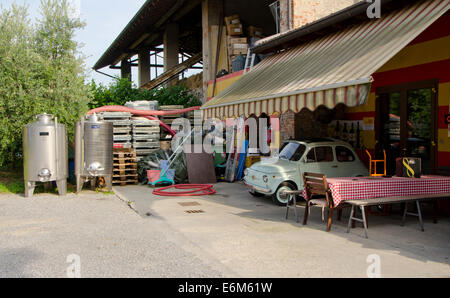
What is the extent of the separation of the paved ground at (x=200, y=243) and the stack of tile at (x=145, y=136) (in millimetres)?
4894

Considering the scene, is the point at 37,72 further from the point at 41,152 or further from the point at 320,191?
the point at 320,191

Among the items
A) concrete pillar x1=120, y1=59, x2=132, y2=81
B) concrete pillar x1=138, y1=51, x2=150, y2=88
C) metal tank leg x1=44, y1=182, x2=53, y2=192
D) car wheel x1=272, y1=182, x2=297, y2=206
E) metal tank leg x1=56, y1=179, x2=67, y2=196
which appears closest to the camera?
car wheel x1=272, y1=182, x2=297, y2=206

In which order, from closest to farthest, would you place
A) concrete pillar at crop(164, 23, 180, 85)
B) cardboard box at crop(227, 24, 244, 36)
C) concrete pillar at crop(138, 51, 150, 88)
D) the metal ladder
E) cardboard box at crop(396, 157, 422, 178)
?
1. cardboard box at crop(396, 157, 422, 178)
2. the metal ladder
3. cardboard box at crop(227, 24, 244, 36)
4. concrete pillar at crop(164, 23, 180, 85)
5. concrete pillar at crop(138, 51, 150, 88)

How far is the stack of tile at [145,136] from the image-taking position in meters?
14.2

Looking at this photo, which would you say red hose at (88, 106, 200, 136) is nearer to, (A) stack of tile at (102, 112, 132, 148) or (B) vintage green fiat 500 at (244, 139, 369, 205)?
(A) stack of tile at (102, 112, 132, 148)

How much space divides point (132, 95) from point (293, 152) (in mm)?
11978

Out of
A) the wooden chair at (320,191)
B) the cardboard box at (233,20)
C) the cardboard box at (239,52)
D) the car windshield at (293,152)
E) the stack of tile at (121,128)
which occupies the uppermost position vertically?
the cardboard box at (233,20)

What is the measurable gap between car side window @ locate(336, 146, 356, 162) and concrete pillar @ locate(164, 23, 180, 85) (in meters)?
15.9

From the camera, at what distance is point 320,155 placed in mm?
9828

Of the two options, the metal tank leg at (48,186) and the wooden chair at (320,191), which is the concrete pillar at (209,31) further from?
the wooden chair at (320,191)

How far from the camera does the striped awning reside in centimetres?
613
